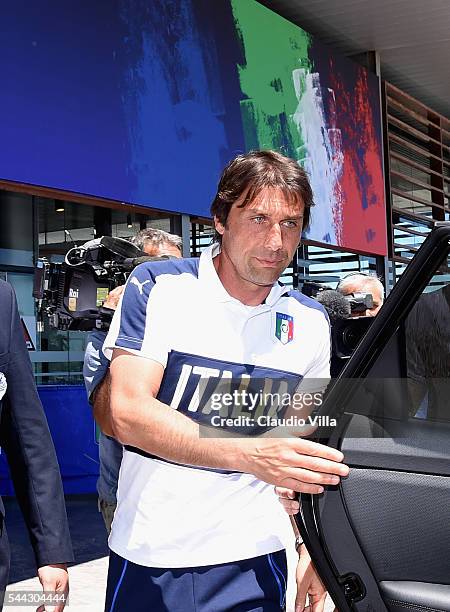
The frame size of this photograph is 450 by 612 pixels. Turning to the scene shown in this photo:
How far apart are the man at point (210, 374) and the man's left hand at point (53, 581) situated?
10 centimetres

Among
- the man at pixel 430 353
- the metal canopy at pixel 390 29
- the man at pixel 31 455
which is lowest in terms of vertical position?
the man at pixel 31 455

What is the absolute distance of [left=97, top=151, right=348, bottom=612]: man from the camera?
60.2 inches

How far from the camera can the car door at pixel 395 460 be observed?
→ 131cm

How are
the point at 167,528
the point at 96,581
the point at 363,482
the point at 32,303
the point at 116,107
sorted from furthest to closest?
the point at 32,303, the point at 116,107, the point at 96,581, the point at 167,528, the point at 363,482

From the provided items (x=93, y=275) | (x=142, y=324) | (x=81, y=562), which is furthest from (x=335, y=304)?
(x=81, y=562)

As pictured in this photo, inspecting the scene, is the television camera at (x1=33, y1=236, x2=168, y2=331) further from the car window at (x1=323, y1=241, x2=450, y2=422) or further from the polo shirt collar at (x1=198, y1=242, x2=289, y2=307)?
the car window at (x1=323, y1=241, x2=450, y2=422)

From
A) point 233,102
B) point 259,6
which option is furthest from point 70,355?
point 259,6

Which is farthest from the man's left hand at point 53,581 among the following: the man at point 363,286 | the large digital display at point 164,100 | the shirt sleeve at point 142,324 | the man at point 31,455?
the large digital display at point 164,100

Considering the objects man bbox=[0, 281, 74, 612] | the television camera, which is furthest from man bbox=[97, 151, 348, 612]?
the television camera

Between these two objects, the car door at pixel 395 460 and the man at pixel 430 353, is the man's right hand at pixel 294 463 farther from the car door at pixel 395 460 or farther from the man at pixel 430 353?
the man at pixel 430 353

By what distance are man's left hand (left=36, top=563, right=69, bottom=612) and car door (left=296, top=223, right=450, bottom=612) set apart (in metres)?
0.53

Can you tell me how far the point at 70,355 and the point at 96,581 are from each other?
254 centimetres

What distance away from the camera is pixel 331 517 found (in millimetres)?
1375

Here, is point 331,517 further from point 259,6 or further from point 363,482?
point 259,6
